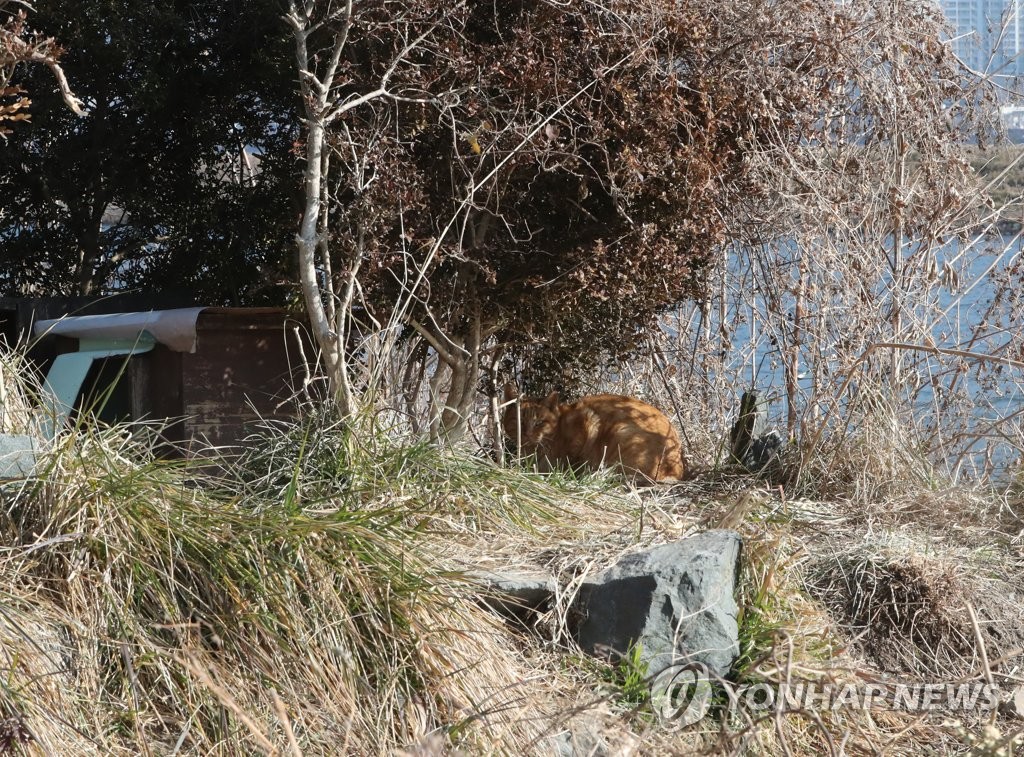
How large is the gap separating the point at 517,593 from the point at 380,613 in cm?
61

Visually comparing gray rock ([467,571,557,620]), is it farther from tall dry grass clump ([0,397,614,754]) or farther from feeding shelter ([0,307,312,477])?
feeding shelter ([0,307,312,477])

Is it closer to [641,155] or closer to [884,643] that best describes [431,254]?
[641,155]

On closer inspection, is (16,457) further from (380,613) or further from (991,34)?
(991,34)

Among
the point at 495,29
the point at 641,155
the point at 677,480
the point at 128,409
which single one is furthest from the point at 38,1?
the point at 677,480

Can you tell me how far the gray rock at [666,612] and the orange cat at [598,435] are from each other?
1.53 m

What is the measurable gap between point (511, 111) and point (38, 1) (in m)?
2.85

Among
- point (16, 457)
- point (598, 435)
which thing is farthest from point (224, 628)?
point (598, 435)

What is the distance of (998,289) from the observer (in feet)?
20.5

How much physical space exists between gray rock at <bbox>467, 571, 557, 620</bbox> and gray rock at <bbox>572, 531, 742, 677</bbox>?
0.43 feet

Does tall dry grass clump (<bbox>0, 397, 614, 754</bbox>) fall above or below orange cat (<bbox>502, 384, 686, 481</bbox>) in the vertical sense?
below

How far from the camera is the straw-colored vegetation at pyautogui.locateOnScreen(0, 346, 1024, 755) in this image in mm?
3371
